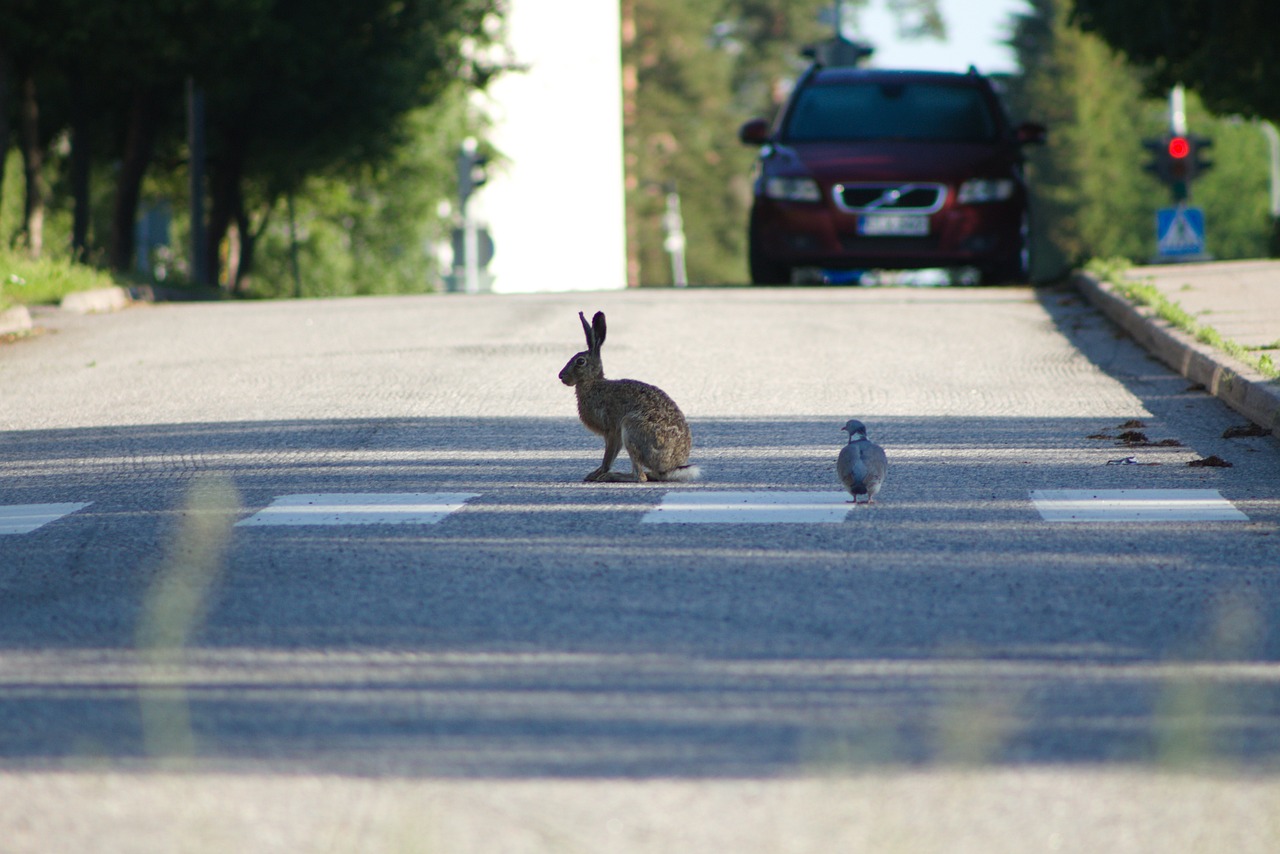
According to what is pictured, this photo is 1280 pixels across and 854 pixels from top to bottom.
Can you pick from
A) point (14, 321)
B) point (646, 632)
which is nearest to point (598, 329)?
point (646, 632)

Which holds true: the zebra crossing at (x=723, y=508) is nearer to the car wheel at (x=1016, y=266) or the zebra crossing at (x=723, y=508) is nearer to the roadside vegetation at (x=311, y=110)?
the car wheel at (x=1016, y=266)

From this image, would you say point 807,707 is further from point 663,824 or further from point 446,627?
point 446,627

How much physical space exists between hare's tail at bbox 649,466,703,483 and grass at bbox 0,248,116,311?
465 inches

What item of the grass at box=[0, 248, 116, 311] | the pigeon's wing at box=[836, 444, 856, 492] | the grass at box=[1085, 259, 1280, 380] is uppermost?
the pigeon's wing at box=[836, 444, 856, 492]

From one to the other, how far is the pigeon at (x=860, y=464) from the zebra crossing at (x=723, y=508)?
0.10 meters

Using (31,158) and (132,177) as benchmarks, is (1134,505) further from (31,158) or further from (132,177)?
(31,158)

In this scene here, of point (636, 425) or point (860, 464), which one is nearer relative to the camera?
point (860, 464)

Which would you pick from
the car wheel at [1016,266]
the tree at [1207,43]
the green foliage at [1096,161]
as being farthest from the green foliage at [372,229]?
the green foliage at [1096,161]

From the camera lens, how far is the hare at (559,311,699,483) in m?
8.07

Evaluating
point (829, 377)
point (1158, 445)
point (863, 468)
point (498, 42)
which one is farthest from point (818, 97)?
point (498, 42)

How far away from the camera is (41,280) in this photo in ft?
66.9

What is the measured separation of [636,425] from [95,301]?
1293cm

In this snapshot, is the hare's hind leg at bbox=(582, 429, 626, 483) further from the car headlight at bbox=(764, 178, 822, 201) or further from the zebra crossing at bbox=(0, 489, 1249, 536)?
the car headlight at bbox=(764, 178, 822, 201)

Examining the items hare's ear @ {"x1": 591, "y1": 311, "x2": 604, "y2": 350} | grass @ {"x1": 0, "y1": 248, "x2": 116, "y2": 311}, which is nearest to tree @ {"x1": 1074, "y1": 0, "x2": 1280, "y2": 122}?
grass @ {"x1": 0, "y1": 248, "x2": 116, "y2": 311}
